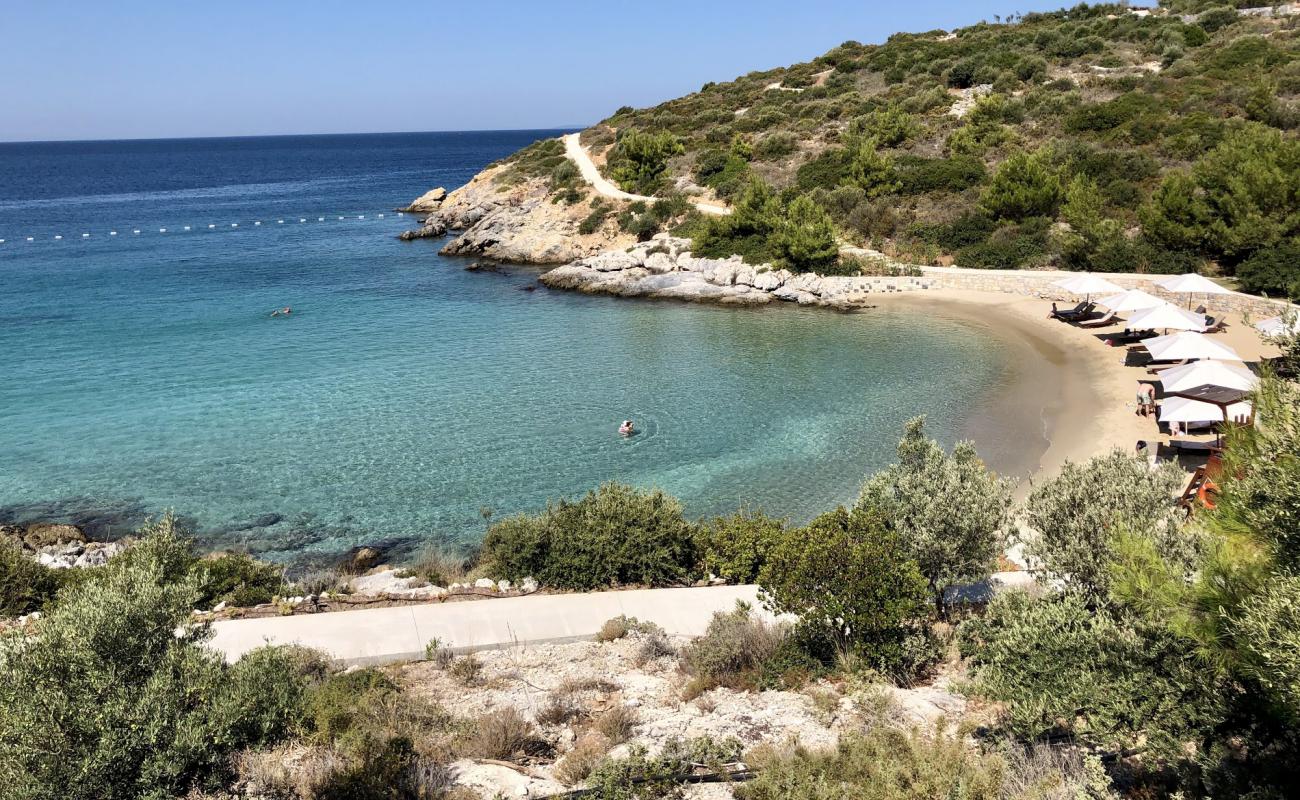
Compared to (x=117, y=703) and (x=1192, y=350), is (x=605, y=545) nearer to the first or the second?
(x=117, y=703)

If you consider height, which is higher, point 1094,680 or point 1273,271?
point 1273,271

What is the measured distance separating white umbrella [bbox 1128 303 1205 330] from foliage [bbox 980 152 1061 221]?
16.5 meters

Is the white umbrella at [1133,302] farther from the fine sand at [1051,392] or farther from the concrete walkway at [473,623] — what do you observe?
the concrete walkway at [473,623]

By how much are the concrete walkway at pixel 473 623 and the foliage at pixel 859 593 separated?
2.36 m

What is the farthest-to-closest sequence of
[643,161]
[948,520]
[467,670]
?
[643,161] < [948,520] < [467,670]

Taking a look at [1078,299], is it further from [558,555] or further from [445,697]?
[445,697]

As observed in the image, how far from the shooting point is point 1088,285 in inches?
1244

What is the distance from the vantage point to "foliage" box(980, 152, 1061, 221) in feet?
136

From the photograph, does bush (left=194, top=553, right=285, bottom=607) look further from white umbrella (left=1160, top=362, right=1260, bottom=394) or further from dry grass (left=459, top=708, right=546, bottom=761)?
white umbrella (left=1160, top=362, right=1260, bottom=394)

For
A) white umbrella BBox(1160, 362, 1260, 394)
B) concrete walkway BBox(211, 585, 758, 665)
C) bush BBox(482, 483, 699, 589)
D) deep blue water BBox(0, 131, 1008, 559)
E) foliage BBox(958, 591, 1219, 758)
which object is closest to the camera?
foliage BBox(958, 591, 1219, 758)

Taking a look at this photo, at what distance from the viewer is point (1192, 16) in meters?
71.6

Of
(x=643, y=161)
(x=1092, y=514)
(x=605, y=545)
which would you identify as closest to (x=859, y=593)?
(x=1092, y=514)

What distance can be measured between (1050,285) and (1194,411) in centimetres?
1856

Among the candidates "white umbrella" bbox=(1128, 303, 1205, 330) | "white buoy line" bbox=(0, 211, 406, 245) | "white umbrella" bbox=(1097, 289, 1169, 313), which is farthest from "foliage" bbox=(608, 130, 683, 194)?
"white umbrella" bbox=(1128, 303, 1205, 330)
